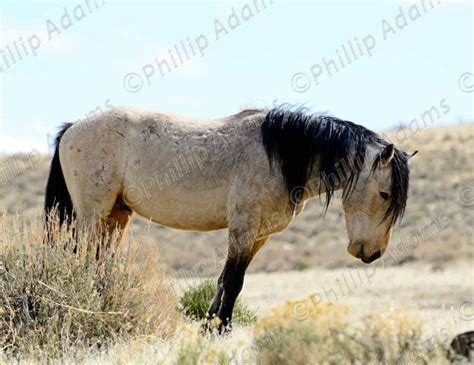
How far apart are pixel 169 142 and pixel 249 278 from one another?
2373 cm

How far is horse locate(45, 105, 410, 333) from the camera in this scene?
9961 millimetres

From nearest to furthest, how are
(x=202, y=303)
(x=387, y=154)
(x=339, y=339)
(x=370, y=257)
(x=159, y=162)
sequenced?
(x=339, y=339), (x=387, y=154), (x=370, y=257), (x=159, y=162), (x=202, y=303)

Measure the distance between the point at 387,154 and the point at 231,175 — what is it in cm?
167

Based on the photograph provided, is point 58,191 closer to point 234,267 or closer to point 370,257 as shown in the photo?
point 234,267

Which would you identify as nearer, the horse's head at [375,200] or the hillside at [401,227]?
the horse's head at [375,200]

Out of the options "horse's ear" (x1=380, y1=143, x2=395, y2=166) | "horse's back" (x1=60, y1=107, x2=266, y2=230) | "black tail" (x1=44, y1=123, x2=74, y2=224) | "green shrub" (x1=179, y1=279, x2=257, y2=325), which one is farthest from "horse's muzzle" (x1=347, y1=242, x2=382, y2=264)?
"black tail" (x1=44, y1=123, x2=74, y2=224)

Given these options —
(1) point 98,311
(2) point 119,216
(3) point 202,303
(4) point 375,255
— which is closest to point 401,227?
(3) point 202,303

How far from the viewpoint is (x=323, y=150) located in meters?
10.1

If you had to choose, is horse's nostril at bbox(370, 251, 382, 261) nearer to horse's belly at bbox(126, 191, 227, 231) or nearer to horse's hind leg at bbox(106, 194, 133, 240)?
horse's belly at bbox(126, 191, 227, 231)

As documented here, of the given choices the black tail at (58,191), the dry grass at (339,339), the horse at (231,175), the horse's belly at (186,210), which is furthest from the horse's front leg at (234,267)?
the dry grass at (339,339)

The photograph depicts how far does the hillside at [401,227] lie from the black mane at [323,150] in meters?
22.5

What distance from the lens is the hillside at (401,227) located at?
3794 centimetres

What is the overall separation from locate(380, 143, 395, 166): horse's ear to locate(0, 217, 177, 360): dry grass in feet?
8.26

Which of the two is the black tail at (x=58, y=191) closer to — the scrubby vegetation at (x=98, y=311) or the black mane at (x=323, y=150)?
the scrubby vegetation at (x=98, y=311)
